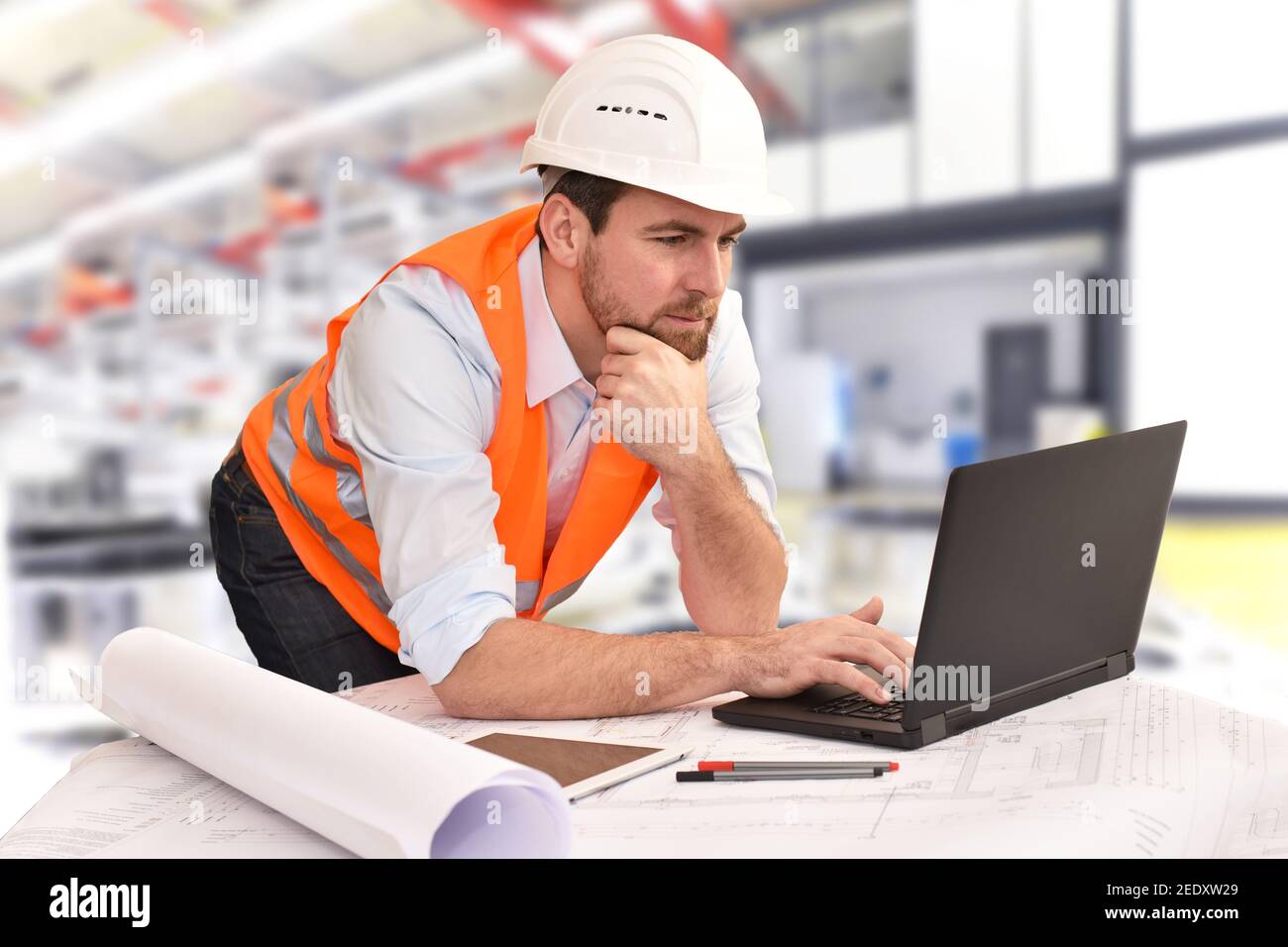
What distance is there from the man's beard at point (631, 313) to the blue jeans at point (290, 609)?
0.49 meters

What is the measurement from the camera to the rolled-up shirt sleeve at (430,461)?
0.97m

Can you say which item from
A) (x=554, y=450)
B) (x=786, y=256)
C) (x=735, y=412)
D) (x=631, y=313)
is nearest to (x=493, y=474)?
(x=554, y=450)

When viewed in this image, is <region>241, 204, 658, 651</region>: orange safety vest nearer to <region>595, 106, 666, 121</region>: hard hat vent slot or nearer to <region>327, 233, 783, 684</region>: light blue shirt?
<region>327, 233, 783, 684</region>: light blue shirt

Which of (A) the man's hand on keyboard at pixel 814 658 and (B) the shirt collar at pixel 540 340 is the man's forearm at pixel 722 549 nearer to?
(B) the shirt collar at pixel 540 340

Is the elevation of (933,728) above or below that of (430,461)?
below

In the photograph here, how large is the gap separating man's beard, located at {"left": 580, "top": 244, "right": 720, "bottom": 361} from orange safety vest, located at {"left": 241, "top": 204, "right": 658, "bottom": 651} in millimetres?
81

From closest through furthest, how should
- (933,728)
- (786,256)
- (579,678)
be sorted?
1. (933,728)
2. (579,678)
3. (786,256)

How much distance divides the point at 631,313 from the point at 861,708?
48cm

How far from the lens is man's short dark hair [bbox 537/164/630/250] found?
1.12 meters

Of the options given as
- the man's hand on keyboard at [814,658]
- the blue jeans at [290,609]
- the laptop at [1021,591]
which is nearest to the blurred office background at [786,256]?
the blue jeans at [290,609]

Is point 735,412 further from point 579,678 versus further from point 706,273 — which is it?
point 579,678

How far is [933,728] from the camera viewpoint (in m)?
0.81

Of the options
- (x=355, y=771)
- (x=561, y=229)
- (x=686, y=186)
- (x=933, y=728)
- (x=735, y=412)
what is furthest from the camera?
(x=735, y=412)
